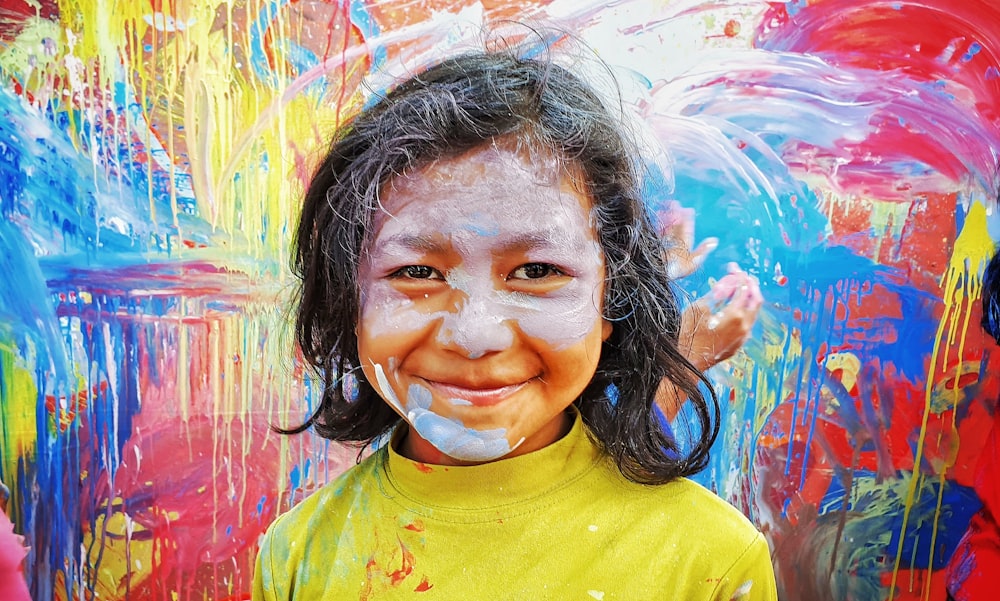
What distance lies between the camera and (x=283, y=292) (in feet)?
5.63

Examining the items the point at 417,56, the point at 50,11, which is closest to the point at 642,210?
the point at 417,56

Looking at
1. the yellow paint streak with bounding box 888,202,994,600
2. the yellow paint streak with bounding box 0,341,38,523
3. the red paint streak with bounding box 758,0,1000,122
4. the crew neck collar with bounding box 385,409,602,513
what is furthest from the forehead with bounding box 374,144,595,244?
the yellow paint streak with bounding box 0,341,38,523

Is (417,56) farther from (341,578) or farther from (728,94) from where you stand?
(341,578)

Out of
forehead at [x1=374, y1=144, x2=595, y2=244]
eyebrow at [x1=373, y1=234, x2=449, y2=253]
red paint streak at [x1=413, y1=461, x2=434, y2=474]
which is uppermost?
forehead at [x1=374, y1=144, x2=595, y2=244]

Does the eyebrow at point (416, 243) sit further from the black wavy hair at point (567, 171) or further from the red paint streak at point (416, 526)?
the red paint streak at point (416, 526)

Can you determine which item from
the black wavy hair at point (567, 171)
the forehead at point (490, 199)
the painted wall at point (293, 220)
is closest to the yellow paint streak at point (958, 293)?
the painted wall at point (293, 220)

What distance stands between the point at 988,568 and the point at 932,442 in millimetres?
261

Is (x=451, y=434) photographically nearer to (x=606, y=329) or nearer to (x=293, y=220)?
(x=606, y=329)

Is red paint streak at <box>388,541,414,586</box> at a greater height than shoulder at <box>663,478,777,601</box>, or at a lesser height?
lesser

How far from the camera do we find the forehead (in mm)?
859

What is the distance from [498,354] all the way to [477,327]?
0.04 meters

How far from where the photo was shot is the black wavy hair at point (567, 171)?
909 mm

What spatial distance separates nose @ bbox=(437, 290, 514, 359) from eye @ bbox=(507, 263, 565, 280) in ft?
0.12

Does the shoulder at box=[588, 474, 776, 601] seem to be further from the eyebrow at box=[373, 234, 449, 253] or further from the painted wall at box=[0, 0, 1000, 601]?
the painted wall at box=[0, 0, 1000, 601]
